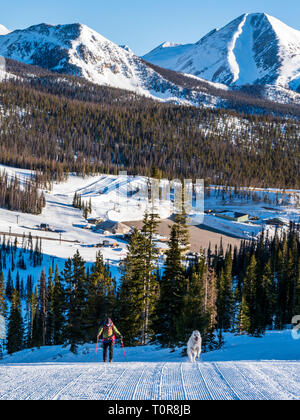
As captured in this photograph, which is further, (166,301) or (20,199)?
(20,199)

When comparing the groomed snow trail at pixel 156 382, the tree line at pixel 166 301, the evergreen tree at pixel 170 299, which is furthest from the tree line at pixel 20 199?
the groomed snow trail at pixel 156 382

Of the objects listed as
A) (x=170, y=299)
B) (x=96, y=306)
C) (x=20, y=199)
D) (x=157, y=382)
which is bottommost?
(x=96, y=306)

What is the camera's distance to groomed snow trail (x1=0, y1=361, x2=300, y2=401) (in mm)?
8258

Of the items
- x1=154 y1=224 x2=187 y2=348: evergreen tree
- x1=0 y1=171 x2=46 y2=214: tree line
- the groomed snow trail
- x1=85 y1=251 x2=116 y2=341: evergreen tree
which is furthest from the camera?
x1=0 y1=171 x2=46 y2=214: tree line

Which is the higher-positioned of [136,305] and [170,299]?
[170,299]

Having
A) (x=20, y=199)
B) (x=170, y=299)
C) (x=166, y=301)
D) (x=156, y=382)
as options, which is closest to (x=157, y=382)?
(x=156, y=382)


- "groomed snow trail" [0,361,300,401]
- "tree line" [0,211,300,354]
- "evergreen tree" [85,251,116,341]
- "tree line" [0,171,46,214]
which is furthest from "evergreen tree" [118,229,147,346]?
"tree line" [0,171,46,214]

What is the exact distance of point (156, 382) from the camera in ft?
31.2

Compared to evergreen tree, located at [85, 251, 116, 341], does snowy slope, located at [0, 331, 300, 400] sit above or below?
above

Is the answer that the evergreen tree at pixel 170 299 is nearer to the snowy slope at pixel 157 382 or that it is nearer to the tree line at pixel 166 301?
the tree line at pixel 166 301

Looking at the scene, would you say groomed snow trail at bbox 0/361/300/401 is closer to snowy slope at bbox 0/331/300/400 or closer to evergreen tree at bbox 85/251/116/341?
snowy slope at bbox 0/331/300/400

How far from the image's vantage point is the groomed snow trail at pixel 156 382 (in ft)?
27.1

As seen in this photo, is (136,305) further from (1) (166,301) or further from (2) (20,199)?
(2) (20,199)
